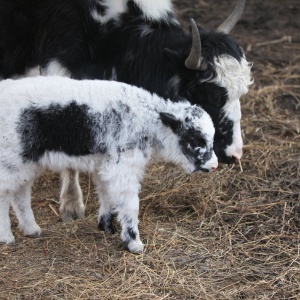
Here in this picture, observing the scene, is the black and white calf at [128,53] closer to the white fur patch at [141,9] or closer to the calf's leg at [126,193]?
the white fur patch at [141,9]

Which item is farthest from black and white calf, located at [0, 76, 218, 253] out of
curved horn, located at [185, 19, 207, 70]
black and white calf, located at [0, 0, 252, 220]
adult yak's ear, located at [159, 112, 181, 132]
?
black and white calf, located at [0, 0, 252, 220]

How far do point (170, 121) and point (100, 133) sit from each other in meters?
0.42

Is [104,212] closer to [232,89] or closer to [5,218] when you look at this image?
[5,218]

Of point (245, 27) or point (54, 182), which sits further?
point (245, 27)

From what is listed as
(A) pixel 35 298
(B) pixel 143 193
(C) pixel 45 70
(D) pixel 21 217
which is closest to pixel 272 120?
(B) pixel 143 193

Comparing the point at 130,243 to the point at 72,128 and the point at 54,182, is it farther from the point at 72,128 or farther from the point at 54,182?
the point at 54,182

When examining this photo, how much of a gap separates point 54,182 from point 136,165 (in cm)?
185

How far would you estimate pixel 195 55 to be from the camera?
5145 millimetres

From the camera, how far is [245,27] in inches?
381

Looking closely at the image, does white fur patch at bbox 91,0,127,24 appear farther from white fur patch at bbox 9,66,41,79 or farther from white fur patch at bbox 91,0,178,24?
white fur patch at bbox 9,66,41,79

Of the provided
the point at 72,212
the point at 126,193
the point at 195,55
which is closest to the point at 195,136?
the point at 126,193

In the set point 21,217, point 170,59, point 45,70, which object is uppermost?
point 170,59

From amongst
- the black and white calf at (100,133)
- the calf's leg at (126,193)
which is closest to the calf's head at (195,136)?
the black and white calf at (100,133)

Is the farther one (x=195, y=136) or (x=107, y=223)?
(x=107, y=223)
